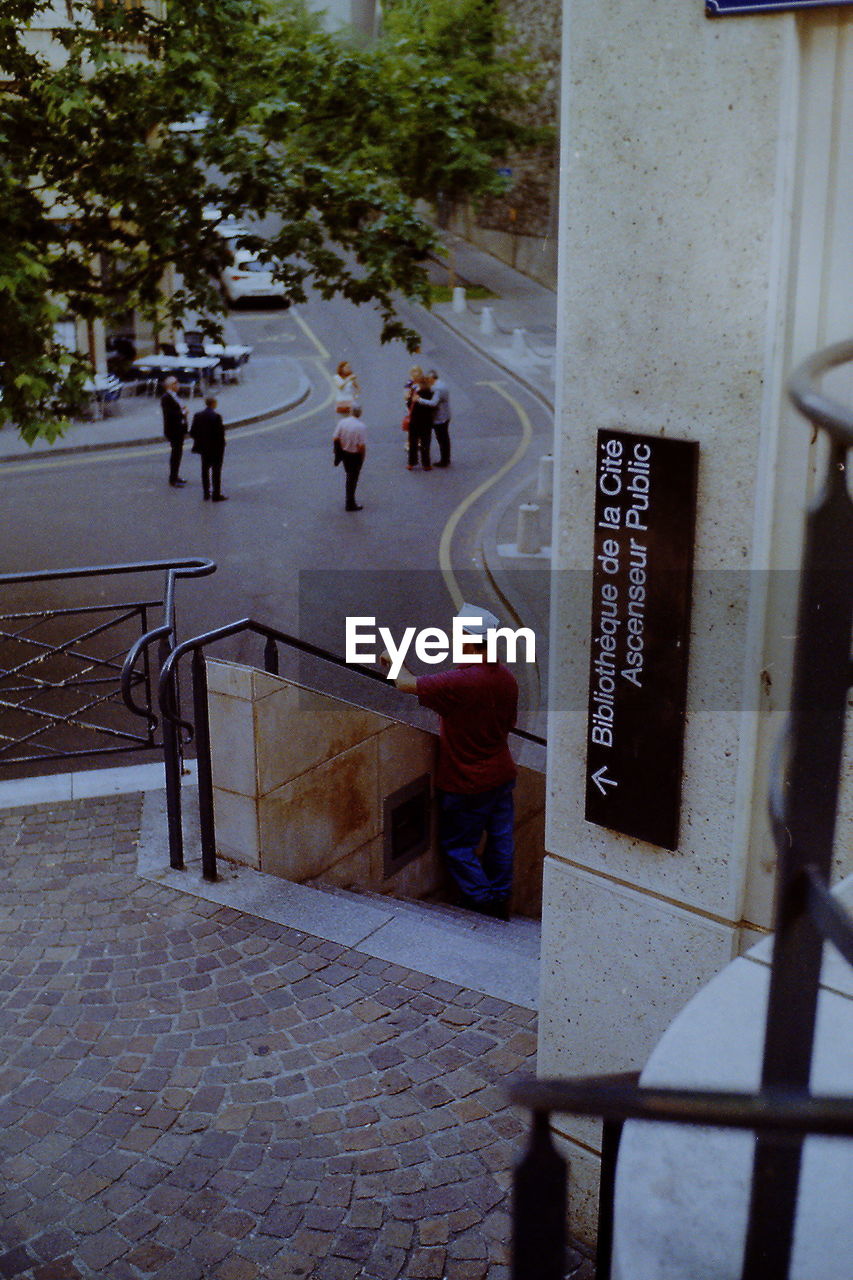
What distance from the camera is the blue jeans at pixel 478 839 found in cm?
872

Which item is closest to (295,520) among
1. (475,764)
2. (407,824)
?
(407,824)

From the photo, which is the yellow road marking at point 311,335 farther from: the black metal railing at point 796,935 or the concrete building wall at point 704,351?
the black metal railing at point 796,935

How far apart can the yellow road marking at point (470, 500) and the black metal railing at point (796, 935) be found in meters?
13.5

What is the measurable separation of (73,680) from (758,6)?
772cm

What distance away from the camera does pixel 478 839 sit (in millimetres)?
8930

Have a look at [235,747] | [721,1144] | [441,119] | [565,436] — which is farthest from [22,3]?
[721,1144]

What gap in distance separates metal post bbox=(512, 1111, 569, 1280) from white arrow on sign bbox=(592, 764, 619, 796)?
8.27 ft

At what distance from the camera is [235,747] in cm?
728

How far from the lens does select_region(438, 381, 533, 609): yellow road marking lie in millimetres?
16469

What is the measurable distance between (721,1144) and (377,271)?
10.7 m

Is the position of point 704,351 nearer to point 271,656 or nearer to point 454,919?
point 454,919

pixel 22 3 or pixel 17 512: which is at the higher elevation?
pixel 22 3

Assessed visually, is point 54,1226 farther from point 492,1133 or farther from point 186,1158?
point 492,1133

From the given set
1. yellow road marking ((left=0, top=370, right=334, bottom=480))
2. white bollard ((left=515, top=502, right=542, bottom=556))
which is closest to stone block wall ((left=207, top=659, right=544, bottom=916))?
white bollard ((left=515, top=502, right=542, bottom=556))
